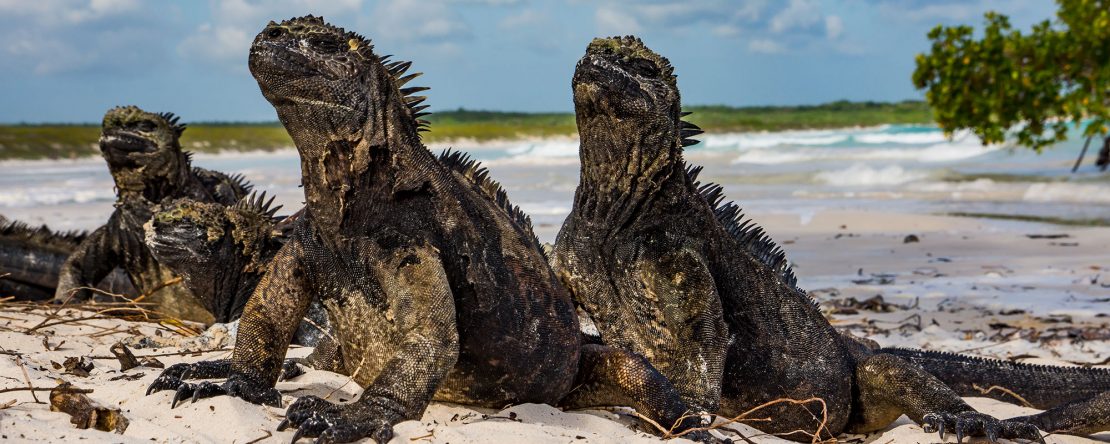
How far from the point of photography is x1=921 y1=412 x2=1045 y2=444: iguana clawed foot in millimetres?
4582

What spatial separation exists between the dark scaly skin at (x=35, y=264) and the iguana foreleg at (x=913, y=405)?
226 inches

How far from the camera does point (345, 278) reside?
378cm

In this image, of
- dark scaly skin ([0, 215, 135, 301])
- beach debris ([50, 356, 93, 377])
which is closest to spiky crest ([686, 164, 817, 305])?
beach debris ([50, 356, 93, 377])

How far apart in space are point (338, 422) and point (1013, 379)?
3794mm

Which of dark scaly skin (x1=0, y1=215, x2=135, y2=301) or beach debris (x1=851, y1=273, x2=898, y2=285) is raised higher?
dark scaly skin (x1=0, y1=215, x2=135, y2=301)

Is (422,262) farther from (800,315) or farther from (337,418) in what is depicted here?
(800,315)

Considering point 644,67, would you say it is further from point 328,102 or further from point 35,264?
point 35,264

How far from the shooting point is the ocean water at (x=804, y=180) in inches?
711

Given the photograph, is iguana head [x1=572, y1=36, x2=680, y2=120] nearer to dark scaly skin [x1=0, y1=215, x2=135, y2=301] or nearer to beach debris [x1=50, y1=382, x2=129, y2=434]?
beach debris [x1=50, y1=382, x2=129, y2=434]

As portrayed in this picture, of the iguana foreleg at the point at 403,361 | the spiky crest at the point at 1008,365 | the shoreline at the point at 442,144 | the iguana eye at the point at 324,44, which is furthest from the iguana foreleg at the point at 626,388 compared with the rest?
the shoreline at the point at 442,144

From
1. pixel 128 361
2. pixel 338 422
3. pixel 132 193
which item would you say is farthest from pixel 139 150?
pixel 338 422

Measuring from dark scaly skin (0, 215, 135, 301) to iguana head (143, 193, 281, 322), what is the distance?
193cm

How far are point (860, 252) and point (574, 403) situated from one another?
28.2ft

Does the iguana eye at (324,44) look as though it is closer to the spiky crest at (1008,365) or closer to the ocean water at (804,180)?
the spiky crest at (1008,365)
